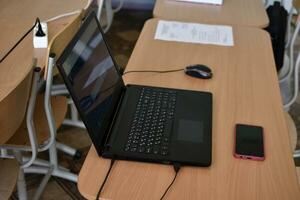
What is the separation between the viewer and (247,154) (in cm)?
103

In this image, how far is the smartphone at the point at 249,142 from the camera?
1.02m

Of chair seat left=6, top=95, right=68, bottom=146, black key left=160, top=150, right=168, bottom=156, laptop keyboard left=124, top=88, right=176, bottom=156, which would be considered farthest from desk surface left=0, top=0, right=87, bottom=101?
black key left=160, top=150, right=168, bottom=156

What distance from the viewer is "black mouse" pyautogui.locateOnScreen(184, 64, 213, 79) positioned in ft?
4.46

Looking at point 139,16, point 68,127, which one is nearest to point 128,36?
point 139,16

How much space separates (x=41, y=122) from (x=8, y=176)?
0.31 meters

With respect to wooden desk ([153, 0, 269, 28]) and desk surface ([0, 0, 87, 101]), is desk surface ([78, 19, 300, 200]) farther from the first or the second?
desk surface ([0, 0, 87, 101])

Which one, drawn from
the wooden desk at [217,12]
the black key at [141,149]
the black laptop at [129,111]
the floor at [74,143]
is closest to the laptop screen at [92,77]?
the black laptop at [129,111]

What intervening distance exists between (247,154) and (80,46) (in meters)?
0.53

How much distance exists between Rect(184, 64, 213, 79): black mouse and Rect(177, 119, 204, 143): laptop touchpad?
280 millimetres

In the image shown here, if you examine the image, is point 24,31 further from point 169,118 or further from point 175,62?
point 169,118

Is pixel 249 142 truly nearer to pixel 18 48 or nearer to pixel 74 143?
pixel 18 48

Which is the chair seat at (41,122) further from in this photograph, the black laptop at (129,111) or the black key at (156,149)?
the black key at (156,149)

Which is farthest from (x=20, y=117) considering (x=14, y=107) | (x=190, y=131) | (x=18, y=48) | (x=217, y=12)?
(x=217, y=12)

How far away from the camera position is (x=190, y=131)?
109 centimetres
